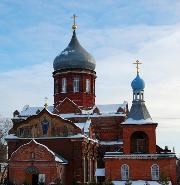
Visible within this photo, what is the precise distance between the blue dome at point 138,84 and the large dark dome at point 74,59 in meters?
6.50

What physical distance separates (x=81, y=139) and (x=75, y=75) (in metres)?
8.93

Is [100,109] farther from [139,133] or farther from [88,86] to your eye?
[139,133]

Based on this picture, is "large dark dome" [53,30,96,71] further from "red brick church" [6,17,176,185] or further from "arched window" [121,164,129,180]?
"arched window" [121,164,129,180]

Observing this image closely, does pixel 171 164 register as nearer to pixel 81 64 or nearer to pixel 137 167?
pixel 137 167

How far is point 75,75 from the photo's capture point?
43.4 meters

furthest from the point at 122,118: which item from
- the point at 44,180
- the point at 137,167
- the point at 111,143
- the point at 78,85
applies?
the point at 44,180

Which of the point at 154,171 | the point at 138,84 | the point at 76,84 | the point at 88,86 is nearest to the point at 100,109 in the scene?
the point at 88,86

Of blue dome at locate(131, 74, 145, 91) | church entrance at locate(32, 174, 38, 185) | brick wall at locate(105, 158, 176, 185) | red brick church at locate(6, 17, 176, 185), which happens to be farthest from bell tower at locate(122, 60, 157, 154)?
church entrance at locate(32, 174, 38, 185)

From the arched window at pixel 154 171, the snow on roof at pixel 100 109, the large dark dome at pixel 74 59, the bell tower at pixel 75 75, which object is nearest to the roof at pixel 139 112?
the arched window at pixel 154 171

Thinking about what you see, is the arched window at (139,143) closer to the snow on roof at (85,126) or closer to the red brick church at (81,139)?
the red brick church at (81,139)

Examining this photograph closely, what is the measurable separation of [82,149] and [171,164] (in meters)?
7.28

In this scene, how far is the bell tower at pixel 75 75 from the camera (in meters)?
43.2

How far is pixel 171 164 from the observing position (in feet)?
112

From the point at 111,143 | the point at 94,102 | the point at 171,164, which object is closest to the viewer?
the point at 171,164
